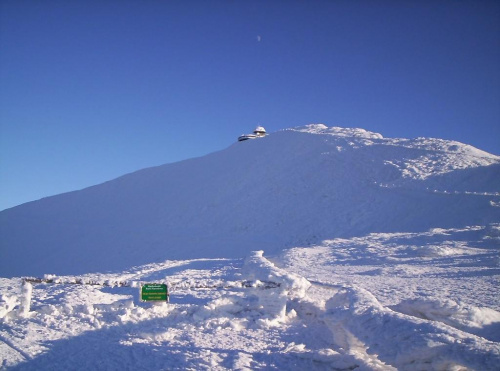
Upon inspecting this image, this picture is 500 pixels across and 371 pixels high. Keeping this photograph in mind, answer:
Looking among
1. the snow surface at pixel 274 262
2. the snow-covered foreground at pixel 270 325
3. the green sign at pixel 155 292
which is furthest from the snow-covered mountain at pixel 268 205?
the green sign at pixel 155 292

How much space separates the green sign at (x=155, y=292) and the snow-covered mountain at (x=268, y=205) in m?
9.99

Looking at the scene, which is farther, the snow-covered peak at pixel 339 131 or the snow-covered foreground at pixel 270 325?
the snow-covered peak at pixel 339 131

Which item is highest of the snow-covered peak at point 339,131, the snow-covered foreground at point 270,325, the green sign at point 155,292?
the snow-covered peak at point 339,131

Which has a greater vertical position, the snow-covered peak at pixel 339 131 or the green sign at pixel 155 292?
the snow-covered peak at pixel 339 131

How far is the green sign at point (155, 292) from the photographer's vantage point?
712 cm

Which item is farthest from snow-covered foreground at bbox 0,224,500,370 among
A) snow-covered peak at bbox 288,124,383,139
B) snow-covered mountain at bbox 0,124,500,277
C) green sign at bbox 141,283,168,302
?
snow-covered peak at bbox 288,124,383,139

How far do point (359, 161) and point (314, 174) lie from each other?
2883 millimetres

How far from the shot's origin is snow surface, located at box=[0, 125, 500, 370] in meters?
5.48

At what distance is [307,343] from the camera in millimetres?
6242

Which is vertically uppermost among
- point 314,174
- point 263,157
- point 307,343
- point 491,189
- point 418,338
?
point 263,157

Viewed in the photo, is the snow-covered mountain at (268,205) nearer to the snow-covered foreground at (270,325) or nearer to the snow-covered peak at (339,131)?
the snow-covered peak at (339,131)

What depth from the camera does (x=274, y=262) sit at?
1394 centimetres

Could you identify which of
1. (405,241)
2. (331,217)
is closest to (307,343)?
(405,241)

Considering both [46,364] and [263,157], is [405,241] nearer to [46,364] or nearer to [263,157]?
[46,364]
